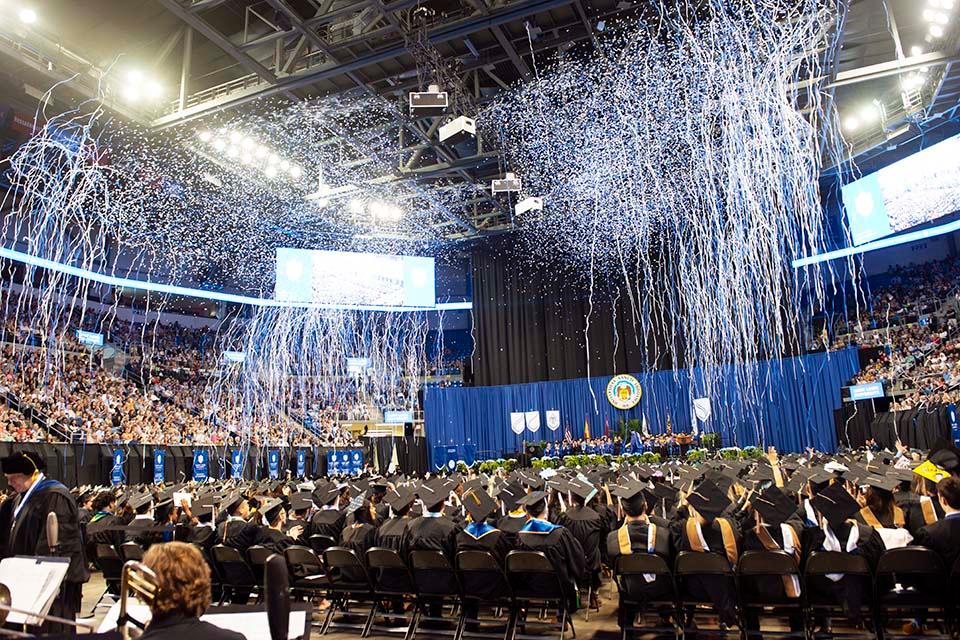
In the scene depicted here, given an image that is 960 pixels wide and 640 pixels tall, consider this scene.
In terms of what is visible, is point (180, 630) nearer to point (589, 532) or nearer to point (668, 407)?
point (589, 532)

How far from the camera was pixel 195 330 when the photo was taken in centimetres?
3234

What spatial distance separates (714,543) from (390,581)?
2993 millimetres

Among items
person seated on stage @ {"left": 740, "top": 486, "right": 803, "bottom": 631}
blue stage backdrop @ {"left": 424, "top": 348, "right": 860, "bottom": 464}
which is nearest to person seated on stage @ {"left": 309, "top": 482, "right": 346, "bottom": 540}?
person seated on stage @ {"left": 740, "top": 486, "right": 803, "bottom": 631}

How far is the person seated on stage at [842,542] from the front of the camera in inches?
202

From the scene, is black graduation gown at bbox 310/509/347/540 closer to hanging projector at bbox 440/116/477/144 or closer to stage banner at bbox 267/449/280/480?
hanging projector at bbox 440/116/477/144

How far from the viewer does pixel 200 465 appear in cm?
2003

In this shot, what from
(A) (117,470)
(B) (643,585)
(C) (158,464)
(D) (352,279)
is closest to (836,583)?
(B) (643,585)

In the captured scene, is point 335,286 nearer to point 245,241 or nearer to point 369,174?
point 245,241

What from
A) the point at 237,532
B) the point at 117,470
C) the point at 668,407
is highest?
the point at 668,407

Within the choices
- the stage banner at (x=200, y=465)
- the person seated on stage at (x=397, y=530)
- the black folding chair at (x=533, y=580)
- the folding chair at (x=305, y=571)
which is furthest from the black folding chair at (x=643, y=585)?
the stage banner at (x=200, y=465)

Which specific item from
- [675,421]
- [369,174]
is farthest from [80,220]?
[675,421]

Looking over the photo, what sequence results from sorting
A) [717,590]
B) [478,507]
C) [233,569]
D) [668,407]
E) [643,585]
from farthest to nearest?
1. [668,407]
2. [478,507]
3. [233,569]
4. [643,585]
5. [717,590]

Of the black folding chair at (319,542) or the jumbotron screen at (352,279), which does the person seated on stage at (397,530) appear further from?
the jumbotron screen at (352,279)

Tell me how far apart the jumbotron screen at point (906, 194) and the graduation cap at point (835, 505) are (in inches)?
669
